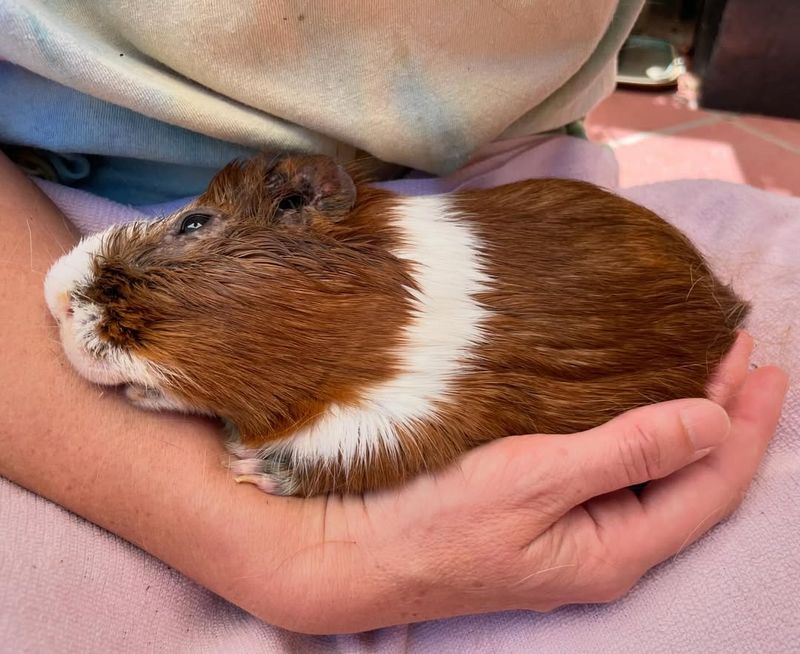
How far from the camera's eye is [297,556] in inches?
33.0

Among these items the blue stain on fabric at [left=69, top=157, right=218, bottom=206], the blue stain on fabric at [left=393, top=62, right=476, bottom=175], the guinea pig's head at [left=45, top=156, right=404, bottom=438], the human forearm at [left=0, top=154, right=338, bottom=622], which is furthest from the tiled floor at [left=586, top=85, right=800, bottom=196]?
the human forearm at [left=0, top=154, right=338, bottom=622]

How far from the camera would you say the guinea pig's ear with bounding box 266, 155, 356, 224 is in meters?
0.88

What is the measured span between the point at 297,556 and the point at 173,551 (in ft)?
0.49

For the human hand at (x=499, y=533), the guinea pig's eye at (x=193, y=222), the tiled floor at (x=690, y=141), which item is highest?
the guinea pig's eye at (x=193, y=222)

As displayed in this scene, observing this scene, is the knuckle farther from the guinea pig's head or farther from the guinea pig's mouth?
the guinea pig's mouth

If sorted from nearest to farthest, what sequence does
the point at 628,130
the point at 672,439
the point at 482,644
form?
the point at 672,439 → the point at 482,644 → the point at 628,130

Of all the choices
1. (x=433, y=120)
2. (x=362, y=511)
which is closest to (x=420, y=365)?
(x=362, y=511)

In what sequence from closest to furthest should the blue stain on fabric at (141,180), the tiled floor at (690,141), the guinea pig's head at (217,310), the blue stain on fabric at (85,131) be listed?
the guinea pig's head at (217,310) → the blue stain on fabric at (85,131) → the blue stain on fabric at (141,180) → the tiled floor at (690,141)

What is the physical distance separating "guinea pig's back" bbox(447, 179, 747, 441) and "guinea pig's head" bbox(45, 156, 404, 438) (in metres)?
0.16

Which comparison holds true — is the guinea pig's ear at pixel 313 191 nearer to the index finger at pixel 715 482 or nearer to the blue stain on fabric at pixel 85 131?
the blue stain on fabric at pixel 85 131

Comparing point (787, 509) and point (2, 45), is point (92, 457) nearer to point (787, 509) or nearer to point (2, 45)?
point (2, 45)

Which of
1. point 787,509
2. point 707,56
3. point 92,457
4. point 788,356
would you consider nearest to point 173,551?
point 92,457

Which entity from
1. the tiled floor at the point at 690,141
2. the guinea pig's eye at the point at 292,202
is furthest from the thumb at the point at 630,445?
the tiled floor at the point at 690,141

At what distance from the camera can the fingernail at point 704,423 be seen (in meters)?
0.82
